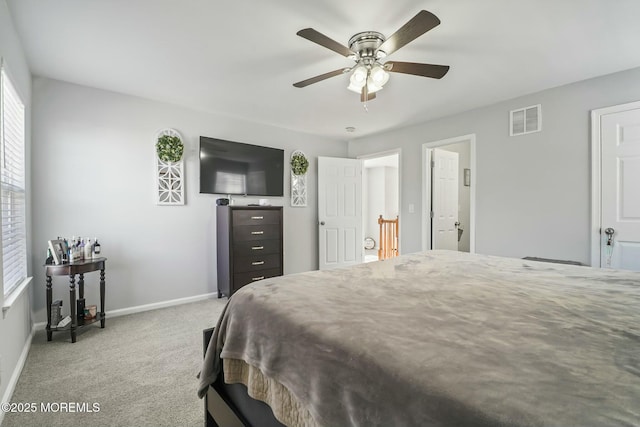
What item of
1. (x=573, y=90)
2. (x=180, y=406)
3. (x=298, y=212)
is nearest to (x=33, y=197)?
(x=180, y=406)

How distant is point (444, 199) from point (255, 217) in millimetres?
2781

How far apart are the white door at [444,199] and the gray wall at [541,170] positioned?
460mm

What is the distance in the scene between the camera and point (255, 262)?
364 centimetres

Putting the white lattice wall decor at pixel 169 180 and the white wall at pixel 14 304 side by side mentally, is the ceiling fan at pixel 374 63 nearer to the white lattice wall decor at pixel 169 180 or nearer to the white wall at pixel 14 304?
the white wall at pixel 14 304

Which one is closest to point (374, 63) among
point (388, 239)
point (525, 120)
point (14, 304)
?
point (525, 120)

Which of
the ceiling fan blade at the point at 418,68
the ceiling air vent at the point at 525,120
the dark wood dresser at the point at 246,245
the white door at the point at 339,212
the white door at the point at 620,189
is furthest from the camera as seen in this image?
the white door at the point at 339,212

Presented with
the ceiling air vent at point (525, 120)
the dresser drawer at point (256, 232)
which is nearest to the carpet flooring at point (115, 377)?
the dresser drawer at point (256, 232)

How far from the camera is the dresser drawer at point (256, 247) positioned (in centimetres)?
351

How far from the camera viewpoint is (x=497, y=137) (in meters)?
3.40

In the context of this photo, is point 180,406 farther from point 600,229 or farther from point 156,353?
point 600,229

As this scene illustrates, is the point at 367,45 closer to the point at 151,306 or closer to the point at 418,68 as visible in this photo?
the point at 418,68

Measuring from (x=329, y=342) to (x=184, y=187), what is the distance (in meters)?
3.27

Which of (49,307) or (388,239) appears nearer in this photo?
(49,307)

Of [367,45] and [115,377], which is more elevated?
[367,45]
